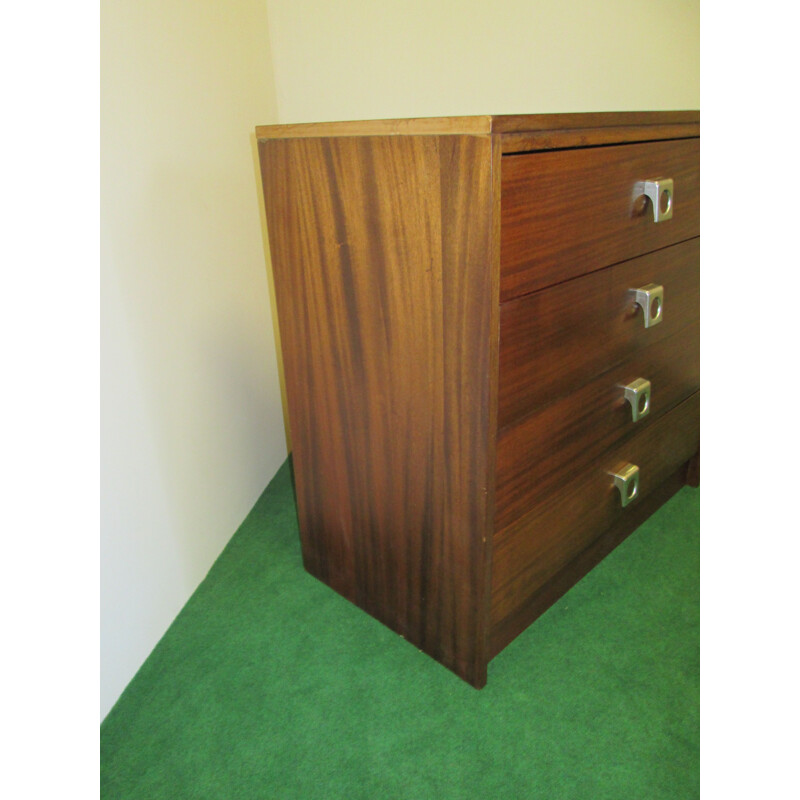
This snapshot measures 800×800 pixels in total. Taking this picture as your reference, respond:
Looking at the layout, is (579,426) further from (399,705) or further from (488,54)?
(488,54)

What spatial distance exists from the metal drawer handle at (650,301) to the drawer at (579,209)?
0.05 metres

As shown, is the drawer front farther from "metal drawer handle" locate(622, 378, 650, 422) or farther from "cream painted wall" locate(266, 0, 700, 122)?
"cream painted wall" locate(266, 0, 700, 122)

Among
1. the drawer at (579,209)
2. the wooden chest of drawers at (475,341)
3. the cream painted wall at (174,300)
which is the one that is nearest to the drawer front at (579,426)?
the wooden chest of drawers at (475,341)

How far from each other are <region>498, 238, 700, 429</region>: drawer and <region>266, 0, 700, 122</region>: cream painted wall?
0.45m

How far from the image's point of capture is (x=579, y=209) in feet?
2.41

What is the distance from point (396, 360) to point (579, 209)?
10.8 inches

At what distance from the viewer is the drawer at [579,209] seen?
0.67 meters

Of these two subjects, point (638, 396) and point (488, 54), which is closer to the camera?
point (638, 396)

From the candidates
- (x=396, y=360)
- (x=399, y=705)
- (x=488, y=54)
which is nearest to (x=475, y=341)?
(x=396, y=360)
